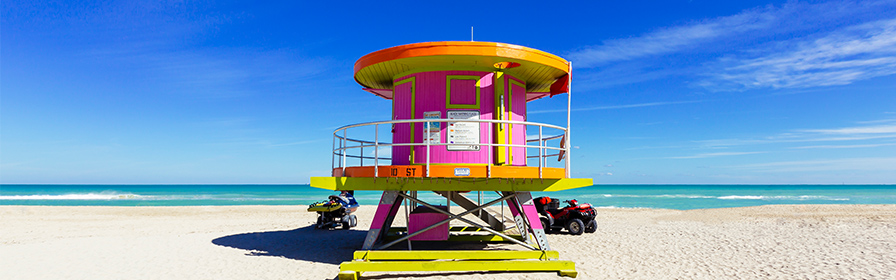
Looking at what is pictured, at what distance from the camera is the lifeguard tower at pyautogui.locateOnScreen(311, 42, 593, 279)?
8094mm

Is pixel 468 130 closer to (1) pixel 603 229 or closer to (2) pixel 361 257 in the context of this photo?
(2) pixel 361 257

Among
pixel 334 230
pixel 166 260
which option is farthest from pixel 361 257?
pixel 334 230

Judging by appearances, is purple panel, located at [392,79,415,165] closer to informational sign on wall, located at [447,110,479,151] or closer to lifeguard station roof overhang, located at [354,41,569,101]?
lifeguard station roof overhang, located at [354,41,569,101]

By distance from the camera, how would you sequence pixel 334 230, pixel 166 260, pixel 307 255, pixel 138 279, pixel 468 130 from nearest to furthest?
pixel 138 279, pixel 468 130, pixel 166 260, pixel 307 255, pixel 334 230

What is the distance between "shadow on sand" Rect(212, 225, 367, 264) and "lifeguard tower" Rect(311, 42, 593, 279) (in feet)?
5.91

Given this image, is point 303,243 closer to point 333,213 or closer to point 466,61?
point 333,213

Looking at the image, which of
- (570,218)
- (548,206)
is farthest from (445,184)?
(548,206)

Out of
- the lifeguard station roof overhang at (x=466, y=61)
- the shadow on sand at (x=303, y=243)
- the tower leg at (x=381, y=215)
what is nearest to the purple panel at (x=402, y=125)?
the lifeguard station roof overhang at (x=466, y=61)

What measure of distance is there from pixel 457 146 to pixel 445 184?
92 centimetres

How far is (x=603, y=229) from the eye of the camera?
15914mm

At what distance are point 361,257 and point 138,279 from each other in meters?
3.89

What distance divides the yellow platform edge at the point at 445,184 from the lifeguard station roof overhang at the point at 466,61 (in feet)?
7.56

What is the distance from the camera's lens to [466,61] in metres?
8.96

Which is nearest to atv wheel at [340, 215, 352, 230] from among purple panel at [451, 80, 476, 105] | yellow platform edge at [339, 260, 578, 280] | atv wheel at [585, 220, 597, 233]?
yellow platform edge at [339, 260, 578, 280]
